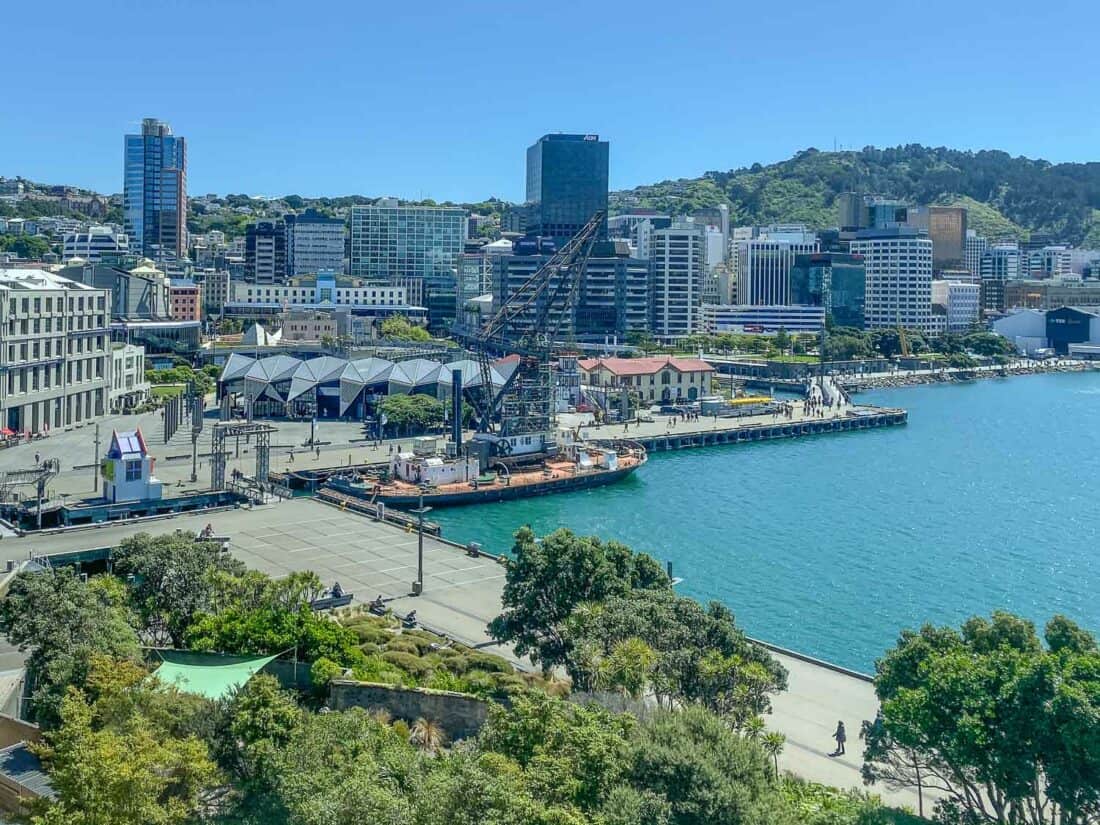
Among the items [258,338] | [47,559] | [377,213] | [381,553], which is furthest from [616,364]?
[377,213]

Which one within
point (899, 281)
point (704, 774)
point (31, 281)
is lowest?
point (704, 774)

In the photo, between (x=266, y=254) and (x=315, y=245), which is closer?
(x=315, y=245)

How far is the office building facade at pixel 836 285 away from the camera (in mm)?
126125

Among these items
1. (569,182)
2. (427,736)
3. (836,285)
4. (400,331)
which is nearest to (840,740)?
(427,736)

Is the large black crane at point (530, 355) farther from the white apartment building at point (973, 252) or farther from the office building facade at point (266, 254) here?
the white apartment building at point (973, 252)

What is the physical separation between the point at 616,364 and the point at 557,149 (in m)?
55.0

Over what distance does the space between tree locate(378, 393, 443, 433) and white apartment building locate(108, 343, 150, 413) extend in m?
14.7

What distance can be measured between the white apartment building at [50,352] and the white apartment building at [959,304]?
342 ft

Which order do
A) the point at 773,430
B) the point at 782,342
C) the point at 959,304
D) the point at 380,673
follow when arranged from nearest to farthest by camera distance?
1. the point at 380,673
2. the point at 773,430
3. the point at 782,342
4. the point at 959,304

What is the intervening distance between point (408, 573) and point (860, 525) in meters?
17.7

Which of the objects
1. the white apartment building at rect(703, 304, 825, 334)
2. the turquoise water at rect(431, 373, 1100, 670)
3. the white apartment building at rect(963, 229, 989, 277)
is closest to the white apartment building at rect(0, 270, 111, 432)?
the turquoise water at rect(431, 373, 1100, 670)

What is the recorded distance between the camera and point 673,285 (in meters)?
104

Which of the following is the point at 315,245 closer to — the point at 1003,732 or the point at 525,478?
the point at 525,478

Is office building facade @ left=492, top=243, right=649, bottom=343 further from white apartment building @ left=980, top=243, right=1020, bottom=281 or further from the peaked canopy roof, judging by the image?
white apartment building @ left=980, top=243, right=1020, bottom=281
